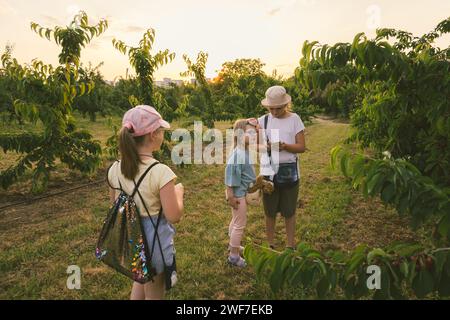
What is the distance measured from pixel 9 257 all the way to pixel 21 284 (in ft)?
2.55

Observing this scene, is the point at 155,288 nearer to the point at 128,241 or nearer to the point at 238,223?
the point at 128,241

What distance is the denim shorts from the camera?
7.77ft

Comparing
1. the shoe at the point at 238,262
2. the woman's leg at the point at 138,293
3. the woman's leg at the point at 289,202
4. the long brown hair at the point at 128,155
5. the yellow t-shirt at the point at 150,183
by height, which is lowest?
the shoe at the point at 238,262

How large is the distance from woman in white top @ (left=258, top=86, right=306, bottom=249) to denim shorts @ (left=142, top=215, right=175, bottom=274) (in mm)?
1707

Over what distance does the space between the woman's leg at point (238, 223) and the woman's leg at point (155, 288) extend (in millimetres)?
1384

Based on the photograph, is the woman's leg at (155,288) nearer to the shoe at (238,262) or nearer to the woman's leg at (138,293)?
the woman's leg at (138,293)

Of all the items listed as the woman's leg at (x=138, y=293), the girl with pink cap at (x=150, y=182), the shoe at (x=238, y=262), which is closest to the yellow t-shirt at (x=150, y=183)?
the girl with pink cap at (x=150, y=182)

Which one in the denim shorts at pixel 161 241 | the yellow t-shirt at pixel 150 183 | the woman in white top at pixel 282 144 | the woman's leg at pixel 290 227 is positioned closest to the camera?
the yellow t-shirt at pixel 150 183

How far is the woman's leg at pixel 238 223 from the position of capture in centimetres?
372

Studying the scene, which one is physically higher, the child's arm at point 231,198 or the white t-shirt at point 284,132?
the white t-shirt at point 284,132

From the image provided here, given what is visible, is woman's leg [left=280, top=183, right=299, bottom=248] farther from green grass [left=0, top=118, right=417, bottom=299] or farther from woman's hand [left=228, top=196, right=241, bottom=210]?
green grass [left=0, top=118, right=417, bottom=299]
